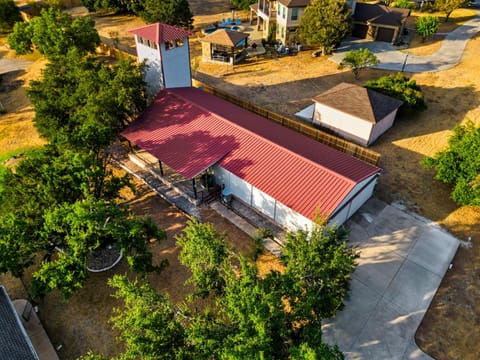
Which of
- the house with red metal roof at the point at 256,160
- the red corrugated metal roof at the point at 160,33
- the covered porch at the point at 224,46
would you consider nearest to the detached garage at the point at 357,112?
the house with red metal roof at the point at 256,160

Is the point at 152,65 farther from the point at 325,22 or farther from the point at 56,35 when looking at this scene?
the point at 325,22

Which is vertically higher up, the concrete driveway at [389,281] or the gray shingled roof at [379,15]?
the gray shingled roof at [379,15]

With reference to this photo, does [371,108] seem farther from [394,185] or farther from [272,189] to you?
[272,189]

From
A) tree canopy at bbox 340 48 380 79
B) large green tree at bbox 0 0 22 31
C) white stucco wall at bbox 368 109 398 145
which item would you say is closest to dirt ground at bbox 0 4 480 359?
white stucco wall at bbox 368 109 398 145

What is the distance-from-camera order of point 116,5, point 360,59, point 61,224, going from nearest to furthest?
point 61,224, point 360,59, point 116,5

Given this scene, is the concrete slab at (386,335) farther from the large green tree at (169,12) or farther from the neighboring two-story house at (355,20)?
the large green tree at (169,12)

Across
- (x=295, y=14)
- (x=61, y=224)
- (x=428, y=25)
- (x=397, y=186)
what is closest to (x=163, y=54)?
(x=61, y=224)
